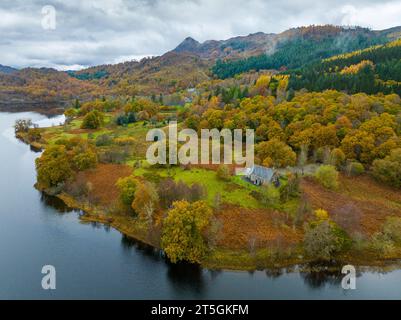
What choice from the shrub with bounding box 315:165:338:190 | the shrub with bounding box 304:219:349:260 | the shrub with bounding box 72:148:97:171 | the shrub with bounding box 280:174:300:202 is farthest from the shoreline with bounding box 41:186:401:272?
the shrub with bounding box 72:148:97:171

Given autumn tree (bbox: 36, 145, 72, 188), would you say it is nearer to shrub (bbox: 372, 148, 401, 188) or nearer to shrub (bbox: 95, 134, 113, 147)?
shrub (bbox: 95, 134, 113, 147)

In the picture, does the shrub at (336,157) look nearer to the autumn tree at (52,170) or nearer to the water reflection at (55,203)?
the water reflection at (55,203)

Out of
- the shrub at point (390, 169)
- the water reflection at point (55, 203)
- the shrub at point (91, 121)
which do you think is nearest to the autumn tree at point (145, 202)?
the water reflection at point (55, 203)

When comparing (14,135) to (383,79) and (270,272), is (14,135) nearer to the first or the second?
(270,272)

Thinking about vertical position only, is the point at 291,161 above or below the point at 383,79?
below

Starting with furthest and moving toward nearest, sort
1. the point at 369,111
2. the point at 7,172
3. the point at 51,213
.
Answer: the point at 369,111
the point at 7,172
the point at 51,213

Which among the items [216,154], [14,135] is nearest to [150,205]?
[216,154]
